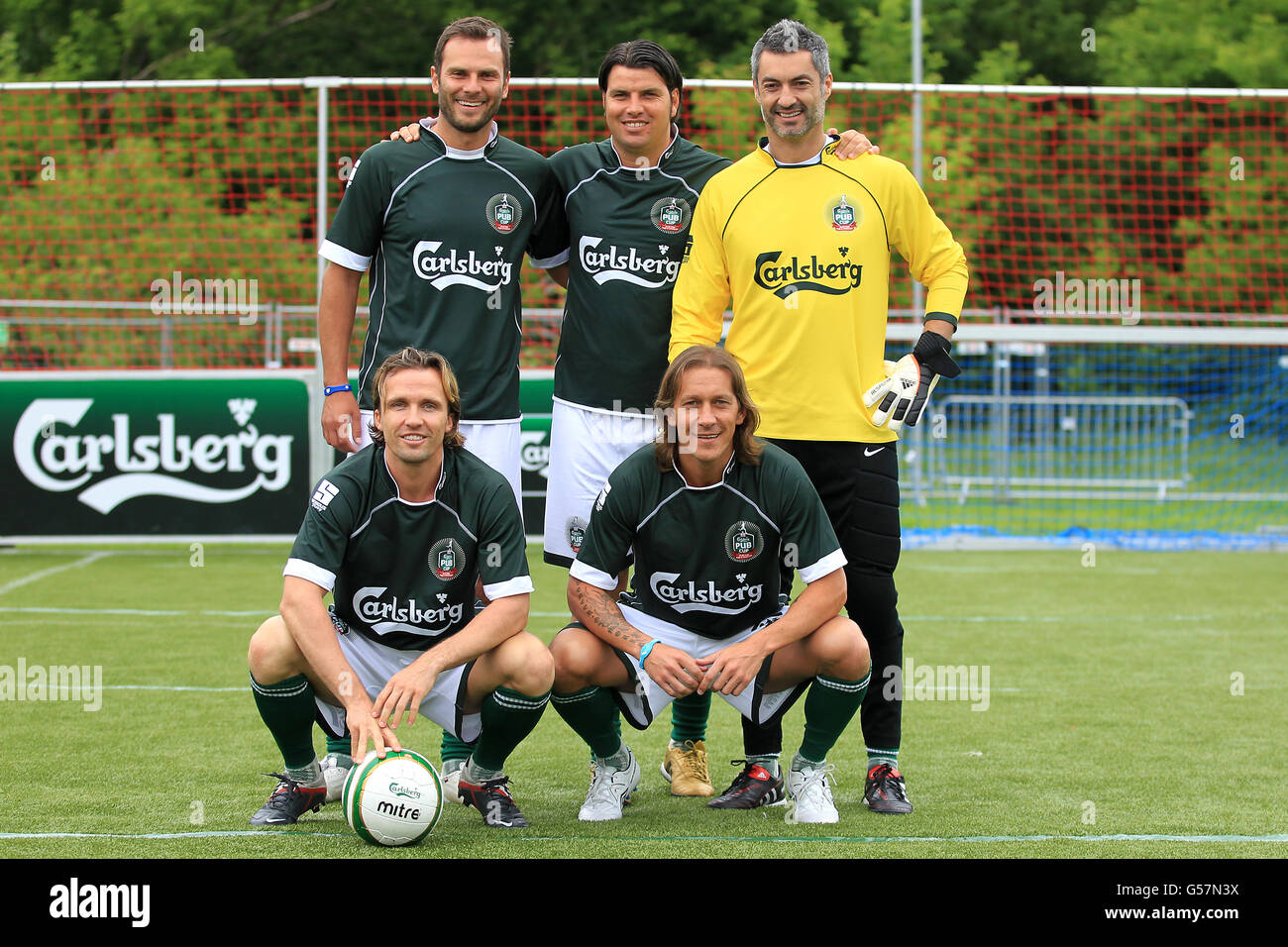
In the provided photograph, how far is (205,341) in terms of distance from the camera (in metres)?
17.6

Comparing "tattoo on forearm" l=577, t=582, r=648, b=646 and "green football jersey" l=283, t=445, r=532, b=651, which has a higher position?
"green football jersey" l=283, t=445, r=532, b=651

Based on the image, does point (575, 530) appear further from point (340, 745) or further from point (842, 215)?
point (842, 215)

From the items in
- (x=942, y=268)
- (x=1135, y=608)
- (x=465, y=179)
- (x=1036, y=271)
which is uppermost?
(x=1036, y=271)

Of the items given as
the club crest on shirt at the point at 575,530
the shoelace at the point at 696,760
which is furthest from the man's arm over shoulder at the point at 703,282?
the shoelace at the point at 696,760

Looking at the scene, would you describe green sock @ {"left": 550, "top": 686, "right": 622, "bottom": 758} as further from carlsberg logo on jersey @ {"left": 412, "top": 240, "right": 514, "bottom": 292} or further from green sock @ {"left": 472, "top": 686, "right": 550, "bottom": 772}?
carlsberg logo on jersey @ {"left": 412, "top": 240, "right": 514, "bottom": 292}

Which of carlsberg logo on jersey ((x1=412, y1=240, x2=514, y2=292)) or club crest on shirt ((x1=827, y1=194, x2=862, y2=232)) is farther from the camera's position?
carlsberg logo on jersey ((x1=412, y1=240, x2=514, y2=292))

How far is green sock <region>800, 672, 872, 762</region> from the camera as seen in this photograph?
4.30 meters

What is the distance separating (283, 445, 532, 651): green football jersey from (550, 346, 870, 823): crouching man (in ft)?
0.92

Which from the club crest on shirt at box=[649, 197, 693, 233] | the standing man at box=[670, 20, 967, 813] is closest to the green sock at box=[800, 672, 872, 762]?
the standing man at box=[670, 20, 967, 813]

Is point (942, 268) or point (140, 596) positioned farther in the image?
point (140, 596)

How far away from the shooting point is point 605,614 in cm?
429
